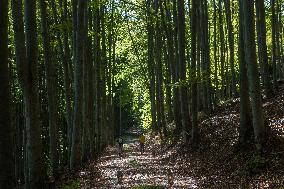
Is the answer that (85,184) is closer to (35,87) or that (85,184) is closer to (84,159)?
(35,87)

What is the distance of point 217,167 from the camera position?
13805 millimetres

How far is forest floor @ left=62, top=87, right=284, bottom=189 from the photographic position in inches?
430

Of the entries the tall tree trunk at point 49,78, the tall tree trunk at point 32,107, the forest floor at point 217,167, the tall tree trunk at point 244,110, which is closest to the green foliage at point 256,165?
A: the forest floor at point 217,167

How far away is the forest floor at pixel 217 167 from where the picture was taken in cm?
1093

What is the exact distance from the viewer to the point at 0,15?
5125 mm

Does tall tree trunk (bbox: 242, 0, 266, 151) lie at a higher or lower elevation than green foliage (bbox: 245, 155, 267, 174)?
higher

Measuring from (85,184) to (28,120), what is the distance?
131 inches

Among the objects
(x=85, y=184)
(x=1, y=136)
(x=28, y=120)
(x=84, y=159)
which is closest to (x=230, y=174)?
(x=85, y=184)

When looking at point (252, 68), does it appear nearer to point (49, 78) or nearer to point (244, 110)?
point (244, 110)

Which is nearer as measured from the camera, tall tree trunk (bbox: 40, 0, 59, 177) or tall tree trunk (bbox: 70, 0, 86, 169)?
tall tree trunk (bbox: 40, 0, 59, 177)

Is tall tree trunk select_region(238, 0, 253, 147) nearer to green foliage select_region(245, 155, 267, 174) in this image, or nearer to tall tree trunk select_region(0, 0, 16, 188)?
green foliage select_region(245, 155, 267, 174)

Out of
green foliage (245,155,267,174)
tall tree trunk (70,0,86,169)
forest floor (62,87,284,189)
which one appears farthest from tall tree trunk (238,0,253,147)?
tall tree trunk (70,0,86,169)

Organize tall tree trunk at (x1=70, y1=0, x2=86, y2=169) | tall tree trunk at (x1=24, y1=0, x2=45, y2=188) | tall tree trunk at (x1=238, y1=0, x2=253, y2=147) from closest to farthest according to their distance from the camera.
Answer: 1. tall tree trunk at (x1=24, y1=0, x2=45, y2=188)
2. tall tree trunk at (x1=238, y1=0, x2=253, y2=147)
3. tall tree trunk at (x1=70, y1=0, x2=86, y2=169)

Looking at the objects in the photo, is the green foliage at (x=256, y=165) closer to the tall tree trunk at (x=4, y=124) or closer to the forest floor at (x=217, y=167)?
the forest floor at (x=217, y=167)
